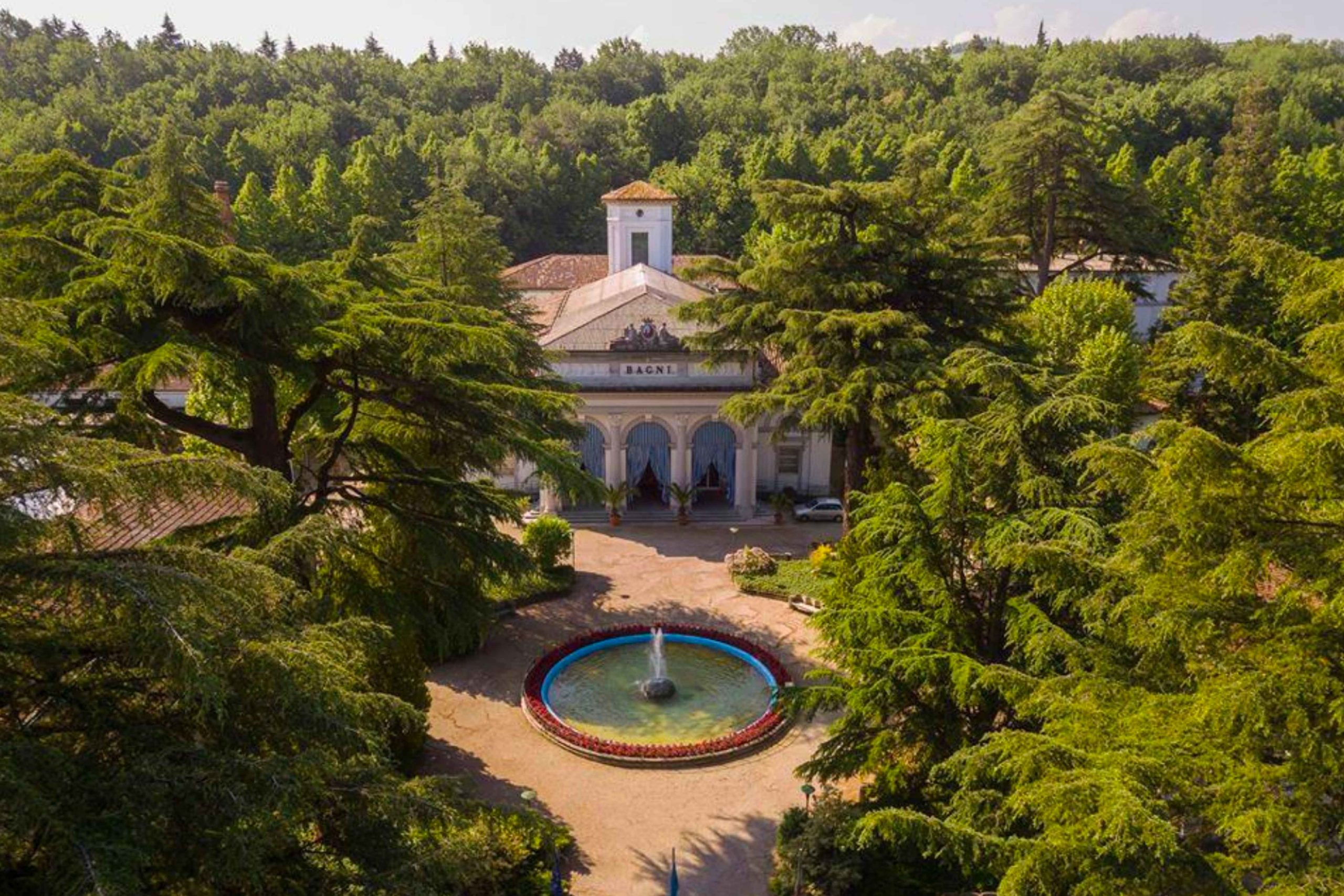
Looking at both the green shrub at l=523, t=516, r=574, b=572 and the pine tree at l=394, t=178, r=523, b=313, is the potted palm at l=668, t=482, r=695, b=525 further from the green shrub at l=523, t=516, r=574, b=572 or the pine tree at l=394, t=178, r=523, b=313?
the pine tree at l=394, t=178, r=523, b=313

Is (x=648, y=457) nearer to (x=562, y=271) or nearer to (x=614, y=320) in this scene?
(x=614, y=320)

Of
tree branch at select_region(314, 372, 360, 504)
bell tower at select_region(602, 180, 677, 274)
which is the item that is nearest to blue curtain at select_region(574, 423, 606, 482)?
bell tower at select_region(602, 180, 677, 274)

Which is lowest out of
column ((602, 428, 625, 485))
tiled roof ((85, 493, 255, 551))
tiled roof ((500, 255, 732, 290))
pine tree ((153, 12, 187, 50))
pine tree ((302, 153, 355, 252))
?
column ((602, 428, 625, 485))


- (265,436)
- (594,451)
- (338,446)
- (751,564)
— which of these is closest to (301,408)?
(265,436)

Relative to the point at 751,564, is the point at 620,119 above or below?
above

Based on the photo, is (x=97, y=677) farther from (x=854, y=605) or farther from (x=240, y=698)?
(x=854, y=605)

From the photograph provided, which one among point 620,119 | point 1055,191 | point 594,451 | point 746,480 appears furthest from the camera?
point 620,119

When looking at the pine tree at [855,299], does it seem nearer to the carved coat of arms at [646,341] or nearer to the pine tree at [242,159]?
the carved coat of arms at [646,341]
